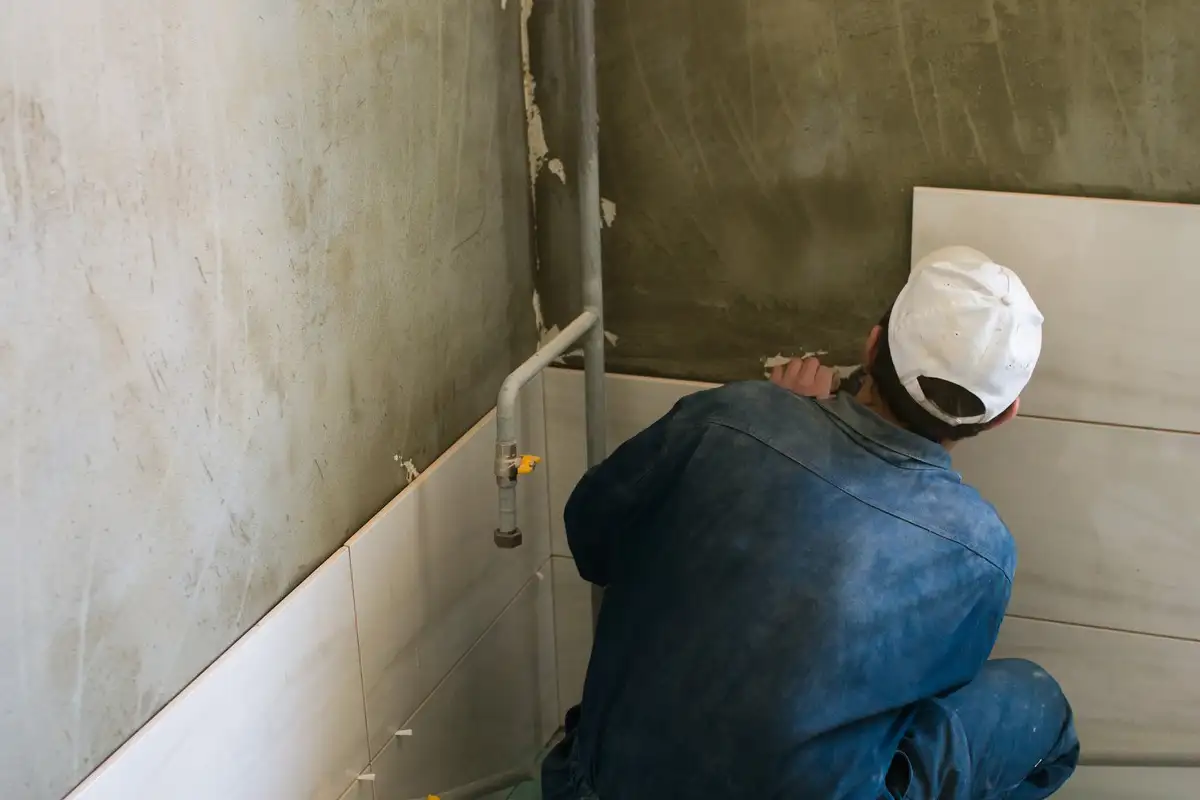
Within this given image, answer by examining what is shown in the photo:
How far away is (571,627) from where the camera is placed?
76.3 inches

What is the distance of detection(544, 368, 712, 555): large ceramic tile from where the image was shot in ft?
5.64

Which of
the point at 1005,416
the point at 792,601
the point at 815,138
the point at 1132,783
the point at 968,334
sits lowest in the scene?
the point at 1132,783

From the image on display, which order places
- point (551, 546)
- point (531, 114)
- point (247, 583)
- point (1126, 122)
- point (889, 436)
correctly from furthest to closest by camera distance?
point (551, 546), point (531, 114), point (1126, 122), point (889, 436), point (247, 583)

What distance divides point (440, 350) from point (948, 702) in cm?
72

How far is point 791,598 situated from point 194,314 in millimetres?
615

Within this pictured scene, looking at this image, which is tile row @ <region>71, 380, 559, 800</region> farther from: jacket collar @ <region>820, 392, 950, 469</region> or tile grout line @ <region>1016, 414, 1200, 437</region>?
tile grout line @ <region>1016, 414, 1200, 437</region>

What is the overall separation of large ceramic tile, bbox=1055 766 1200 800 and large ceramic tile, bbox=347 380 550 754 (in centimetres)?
87

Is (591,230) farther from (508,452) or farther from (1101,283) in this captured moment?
(1101,283)

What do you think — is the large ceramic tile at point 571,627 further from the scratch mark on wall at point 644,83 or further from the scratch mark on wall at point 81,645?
the scratch mark on wall at point 81,645

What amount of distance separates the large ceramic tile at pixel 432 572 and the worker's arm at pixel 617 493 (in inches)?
6.7

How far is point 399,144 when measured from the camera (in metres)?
Result: 1.30

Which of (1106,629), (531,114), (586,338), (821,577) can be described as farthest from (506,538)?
(1106,629)

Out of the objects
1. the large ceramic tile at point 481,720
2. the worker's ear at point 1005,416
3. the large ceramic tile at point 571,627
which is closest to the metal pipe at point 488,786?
the large ceramic tile at point 481,720

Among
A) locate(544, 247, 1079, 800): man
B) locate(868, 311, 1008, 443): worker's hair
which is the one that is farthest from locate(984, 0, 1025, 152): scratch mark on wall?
locate(868, 311, 1008, 443): worker's hair
